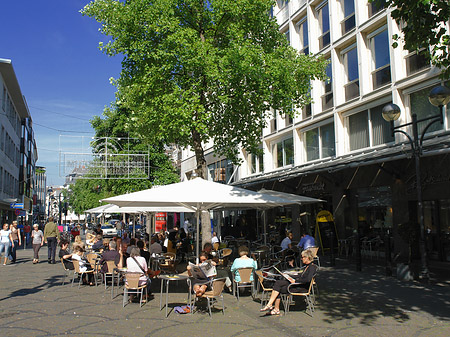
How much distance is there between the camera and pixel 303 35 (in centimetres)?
2388

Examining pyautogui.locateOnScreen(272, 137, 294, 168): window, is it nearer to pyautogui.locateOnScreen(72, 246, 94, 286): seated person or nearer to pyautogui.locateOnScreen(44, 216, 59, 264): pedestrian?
pyautogui.locateOnScreen(44, 216, 59, 264): pedestrian

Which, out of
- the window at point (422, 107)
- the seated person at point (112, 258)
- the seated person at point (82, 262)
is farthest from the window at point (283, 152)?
the seated person at point (112, 258)

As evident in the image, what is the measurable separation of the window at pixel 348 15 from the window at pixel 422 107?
527 centimetres

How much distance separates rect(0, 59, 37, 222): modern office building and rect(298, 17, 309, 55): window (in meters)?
25.3

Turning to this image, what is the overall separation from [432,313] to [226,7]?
1123 centimetres

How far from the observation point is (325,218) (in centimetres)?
1841

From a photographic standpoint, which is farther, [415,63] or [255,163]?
[255,163]

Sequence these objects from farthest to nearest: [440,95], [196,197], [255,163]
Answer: [255,163] < [440,95] < [196,197]

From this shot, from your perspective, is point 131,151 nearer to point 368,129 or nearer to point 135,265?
point 368,129

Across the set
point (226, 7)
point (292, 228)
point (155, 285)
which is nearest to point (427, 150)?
point (226, 7)

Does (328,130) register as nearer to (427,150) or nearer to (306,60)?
(306,60)

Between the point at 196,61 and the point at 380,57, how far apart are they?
856 centimetres

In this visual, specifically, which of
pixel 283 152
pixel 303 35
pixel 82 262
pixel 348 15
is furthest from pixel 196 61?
pixel 283 152

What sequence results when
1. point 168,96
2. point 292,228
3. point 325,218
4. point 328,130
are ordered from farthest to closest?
point 292,228 → point 328,130 → point 325,218 → point 168,96
